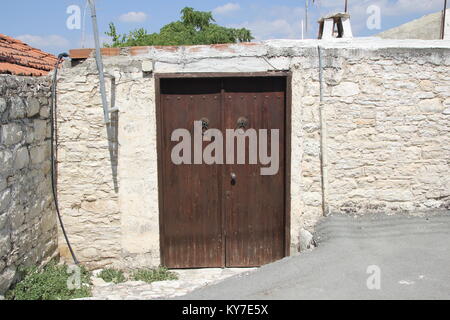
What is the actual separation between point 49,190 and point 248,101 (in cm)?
242

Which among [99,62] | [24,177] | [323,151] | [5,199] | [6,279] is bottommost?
[6,279]

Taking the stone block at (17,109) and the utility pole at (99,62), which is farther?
the utility pole at (99,62)

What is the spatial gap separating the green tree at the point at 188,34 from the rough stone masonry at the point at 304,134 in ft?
45.5

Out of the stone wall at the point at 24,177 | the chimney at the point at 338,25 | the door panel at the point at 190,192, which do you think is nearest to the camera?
the stone wall at the point at 24,177

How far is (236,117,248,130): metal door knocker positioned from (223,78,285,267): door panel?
0.10ft

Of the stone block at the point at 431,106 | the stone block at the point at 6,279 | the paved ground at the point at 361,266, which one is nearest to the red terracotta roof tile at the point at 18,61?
the stone block at the point at 6,279

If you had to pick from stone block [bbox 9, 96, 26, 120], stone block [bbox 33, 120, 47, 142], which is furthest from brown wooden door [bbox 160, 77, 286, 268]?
stone block [bbox 9, 96, 26, 120]

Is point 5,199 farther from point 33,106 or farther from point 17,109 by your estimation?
point 33,106

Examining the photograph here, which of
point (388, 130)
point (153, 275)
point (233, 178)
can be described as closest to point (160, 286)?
point (153, 275)

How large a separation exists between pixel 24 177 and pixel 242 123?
2.33 m

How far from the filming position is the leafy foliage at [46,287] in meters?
3.63

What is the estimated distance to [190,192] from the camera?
4801mm

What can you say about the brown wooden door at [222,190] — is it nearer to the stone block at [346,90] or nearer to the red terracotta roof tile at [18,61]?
the stone block at [346,90]
